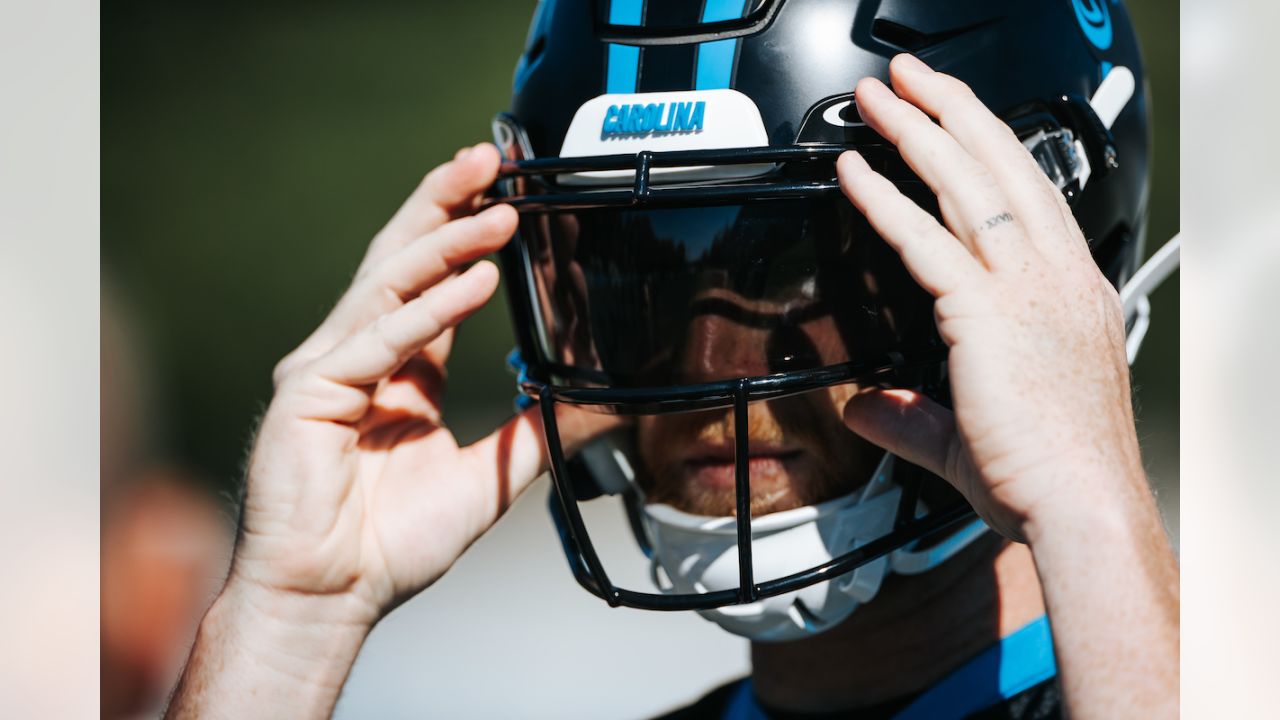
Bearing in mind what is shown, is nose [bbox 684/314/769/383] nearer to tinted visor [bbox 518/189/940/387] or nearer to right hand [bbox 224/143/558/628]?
tinted visor [bbox 518/189/940/387]

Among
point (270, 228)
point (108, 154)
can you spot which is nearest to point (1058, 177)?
point (108, 154)

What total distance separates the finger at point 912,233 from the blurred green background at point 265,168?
359cm

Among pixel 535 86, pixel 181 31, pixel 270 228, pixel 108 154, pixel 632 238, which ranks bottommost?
pixel 270 228

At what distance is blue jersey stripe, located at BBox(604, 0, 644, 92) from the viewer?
1.32 meters

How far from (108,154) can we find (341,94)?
1084 millimetres

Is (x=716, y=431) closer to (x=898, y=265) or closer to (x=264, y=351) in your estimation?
(x=898, y=265)

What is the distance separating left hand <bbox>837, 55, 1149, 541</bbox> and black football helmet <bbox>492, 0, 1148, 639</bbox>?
118 millimetres

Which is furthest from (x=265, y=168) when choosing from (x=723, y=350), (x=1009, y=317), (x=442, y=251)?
(x=1009, y=317)

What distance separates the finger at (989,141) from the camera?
1.08 meters

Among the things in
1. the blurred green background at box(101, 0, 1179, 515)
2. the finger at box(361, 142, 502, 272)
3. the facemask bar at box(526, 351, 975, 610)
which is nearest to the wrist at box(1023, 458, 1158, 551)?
the facemask bar at box(526, 351, 975, 610)

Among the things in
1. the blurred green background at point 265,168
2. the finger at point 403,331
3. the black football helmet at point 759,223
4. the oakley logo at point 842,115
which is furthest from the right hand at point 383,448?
the blurred green background at point 265,168

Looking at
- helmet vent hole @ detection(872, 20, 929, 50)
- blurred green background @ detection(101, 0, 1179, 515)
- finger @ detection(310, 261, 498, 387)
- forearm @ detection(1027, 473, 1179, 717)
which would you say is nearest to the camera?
forearm @ detection(1027, 473, 1179, 717)

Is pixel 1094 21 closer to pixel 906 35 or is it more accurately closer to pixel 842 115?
pixel 906 35
